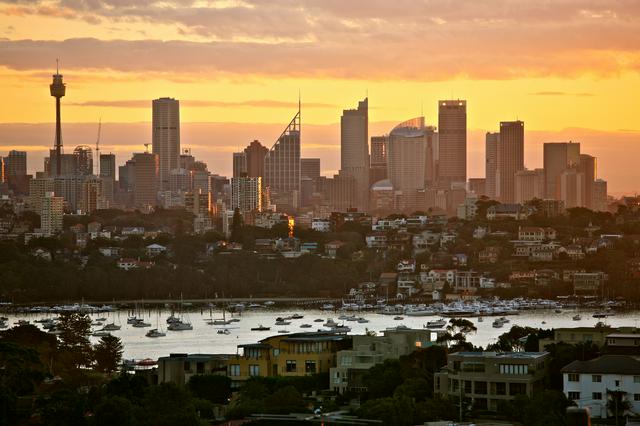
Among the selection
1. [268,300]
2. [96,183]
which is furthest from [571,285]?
[96,183]

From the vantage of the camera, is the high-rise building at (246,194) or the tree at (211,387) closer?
the tree at (211,387)

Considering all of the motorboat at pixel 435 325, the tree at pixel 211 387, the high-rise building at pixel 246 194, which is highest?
the high-rise building at pixel 246 194

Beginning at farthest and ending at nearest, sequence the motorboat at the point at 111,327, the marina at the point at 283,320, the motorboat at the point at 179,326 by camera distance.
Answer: the motorboat at the point at 111,327
the motorboat at the point at 179,326
the marina at the point at 283,320

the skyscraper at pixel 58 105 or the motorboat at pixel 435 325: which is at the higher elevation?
the skyscraper at pixel 58 105

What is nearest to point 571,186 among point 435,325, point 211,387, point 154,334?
point 435,325

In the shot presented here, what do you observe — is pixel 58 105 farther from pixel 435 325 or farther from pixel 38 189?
pixel 435 325

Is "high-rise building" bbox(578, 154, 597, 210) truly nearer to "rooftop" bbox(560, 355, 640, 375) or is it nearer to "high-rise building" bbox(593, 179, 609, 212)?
"high-rise building" bbox(593, 179, 609, 212)

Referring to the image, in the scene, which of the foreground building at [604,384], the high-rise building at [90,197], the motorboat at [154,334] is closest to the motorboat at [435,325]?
the motorboat at [154,334]

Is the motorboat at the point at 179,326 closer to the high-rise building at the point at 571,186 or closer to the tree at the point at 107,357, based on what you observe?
the tree at the point at 107,357

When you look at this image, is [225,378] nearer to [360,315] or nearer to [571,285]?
[360,315]
